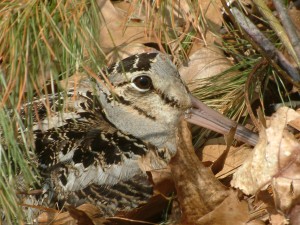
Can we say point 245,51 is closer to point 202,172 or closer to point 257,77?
point 257,77

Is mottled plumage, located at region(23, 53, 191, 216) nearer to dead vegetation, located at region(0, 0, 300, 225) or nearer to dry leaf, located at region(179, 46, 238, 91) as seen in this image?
dead vegetation, located at region(0, 0, 300, 225)

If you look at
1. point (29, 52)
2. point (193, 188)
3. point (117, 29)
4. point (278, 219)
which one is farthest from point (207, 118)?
point (29, 52)

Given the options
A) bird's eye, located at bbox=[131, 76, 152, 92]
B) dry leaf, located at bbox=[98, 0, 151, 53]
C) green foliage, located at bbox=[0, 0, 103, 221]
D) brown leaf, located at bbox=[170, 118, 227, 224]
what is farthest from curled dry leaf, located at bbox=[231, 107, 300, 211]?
dry leaf, located at bbox=[98, 0, 151, 53]

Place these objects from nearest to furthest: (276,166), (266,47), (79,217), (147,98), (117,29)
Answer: (276,166) < (79,217) < (147,98) < (266,47) < (117,29)

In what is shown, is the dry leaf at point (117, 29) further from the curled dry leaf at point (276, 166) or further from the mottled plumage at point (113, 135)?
the curled dry leaf at point (276, 166)

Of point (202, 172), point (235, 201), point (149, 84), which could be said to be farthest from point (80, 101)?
point (235, 201)

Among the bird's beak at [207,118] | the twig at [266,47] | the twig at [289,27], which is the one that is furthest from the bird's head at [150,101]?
the twig at [289,27]

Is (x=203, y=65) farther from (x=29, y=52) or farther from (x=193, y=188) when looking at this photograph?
(x=29, y=52)
